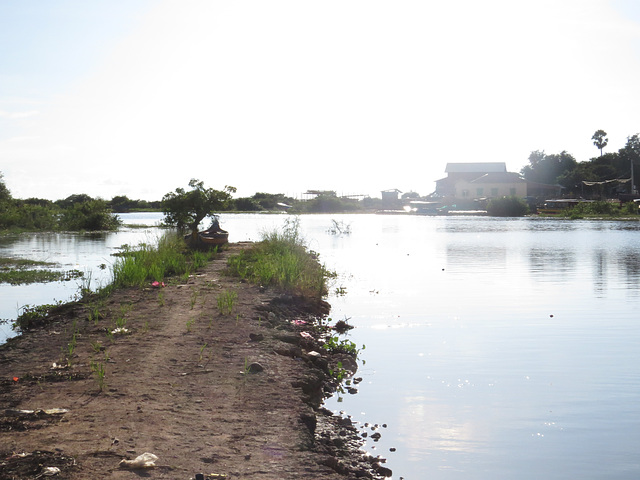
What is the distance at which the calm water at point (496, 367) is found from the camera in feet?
21.5

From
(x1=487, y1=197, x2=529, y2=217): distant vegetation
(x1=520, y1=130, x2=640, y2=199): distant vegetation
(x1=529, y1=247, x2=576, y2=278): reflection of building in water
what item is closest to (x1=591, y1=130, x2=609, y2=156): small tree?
(x1=520, y1=130, x2=640, y2=199): distant vegetation

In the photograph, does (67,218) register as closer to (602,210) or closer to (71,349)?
(71,349)

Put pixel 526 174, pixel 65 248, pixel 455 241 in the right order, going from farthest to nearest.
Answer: pixel 526 174 < pixel 455 241 < pixel 65 248

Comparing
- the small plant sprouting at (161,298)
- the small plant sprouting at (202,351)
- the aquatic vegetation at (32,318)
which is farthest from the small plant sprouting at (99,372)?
the aquatic vegetation at (32,318)

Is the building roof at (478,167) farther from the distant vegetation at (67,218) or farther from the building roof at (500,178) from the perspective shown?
the distant vegetation at (67,218)

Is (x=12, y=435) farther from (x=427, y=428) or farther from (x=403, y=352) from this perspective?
(x=403, y=352)

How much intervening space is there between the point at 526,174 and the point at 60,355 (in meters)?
105

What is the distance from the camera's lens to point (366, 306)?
15852 millimetres

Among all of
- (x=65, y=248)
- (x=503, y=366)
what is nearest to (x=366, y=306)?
(x=503, y=366)

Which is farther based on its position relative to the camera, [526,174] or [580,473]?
[526,174]

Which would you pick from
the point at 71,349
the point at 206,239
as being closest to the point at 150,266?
the point at 71,349

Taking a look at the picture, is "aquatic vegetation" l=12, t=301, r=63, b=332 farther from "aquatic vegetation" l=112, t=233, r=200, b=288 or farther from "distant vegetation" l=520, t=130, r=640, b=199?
"distant vegetation" l=520, t=130, r=640, b=199

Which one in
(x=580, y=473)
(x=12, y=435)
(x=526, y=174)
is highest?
(x=526, y=174)

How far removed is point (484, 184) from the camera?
88.9 metres
